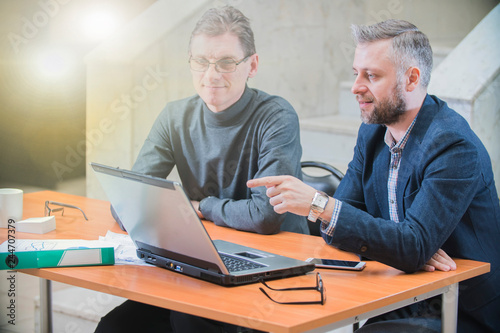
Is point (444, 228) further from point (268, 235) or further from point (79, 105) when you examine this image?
point (79, 105)

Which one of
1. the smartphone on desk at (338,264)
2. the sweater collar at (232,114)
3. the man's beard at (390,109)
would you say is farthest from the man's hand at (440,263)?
the sweater collar at (232,114)

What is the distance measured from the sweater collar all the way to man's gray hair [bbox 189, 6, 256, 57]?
0.83 ft

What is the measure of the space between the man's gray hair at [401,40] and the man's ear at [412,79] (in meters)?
0.01

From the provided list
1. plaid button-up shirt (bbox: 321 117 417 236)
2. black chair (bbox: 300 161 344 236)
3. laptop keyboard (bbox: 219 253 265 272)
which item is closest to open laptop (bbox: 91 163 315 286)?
laptop keyboard (bbox: 219 253 265 272)

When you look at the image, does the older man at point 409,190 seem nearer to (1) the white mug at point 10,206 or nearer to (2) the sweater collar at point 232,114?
(2) the sweater collar at point 232,114

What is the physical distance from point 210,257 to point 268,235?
0.60 metres

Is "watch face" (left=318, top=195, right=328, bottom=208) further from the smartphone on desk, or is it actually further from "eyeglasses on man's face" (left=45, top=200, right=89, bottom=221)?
"eyeglasses on man's face" (left=45, top=200, right=89, bottom=221)

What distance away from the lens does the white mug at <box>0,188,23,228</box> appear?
194 centimetres

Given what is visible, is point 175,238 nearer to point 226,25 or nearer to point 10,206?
point 10,206

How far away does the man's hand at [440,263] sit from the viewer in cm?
153

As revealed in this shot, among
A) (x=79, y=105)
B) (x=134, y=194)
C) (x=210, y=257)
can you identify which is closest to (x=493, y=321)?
(x=210, y=257)

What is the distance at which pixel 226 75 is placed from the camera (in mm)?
2504

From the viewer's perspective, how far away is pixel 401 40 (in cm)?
173

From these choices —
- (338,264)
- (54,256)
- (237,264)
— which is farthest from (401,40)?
(54,256)
